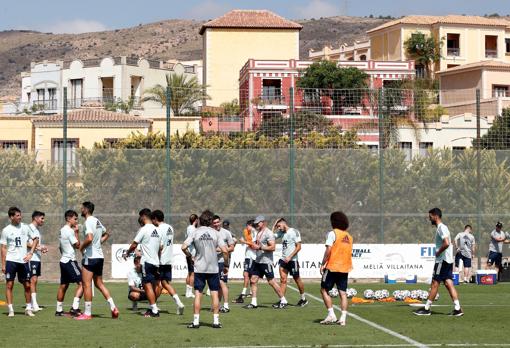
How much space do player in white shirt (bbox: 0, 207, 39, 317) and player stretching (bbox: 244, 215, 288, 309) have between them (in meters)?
4.63

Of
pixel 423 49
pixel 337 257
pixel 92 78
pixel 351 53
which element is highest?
pixel 351 53

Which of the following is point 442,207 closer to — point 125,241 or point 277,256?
point 277,256

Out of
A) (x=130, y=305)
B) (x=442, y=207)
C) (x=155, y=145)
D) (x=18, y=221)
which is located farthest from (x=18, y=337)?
(x=155, y=145)

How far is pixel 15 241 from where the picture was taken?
20.5 m

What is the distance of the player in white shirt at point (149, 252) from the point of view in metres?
20.0

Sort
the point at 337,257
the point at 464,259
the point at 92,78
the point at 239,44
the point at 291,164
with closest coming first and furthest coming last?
the point at 337,257 < the point at 464,259 < the point at 291,164 < the point at 92,78 < the point at 239,44

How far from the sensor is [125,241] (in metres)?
33.5

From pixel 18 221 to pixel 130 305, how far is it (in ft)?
12.6

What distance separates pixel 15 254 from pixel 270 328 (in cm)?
540

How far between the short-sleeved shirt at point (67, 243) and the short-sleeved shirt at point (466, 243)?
15.6m

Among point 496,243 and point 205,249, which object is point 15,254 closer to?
point 205,249

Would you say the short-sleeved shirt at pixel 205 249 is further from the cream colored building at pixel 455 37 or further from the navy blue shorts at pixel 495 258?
the cream colored building at pixel 455 37

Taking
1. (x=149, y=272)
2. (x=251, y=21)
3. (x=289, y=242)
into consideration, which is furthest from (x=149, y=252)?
(x=251, y=21)

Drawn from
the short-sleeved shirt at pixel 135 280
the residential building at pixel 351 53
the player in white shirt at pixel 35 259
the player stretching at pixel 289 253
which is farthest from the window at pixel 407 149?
the residential building at pixel 351 53
